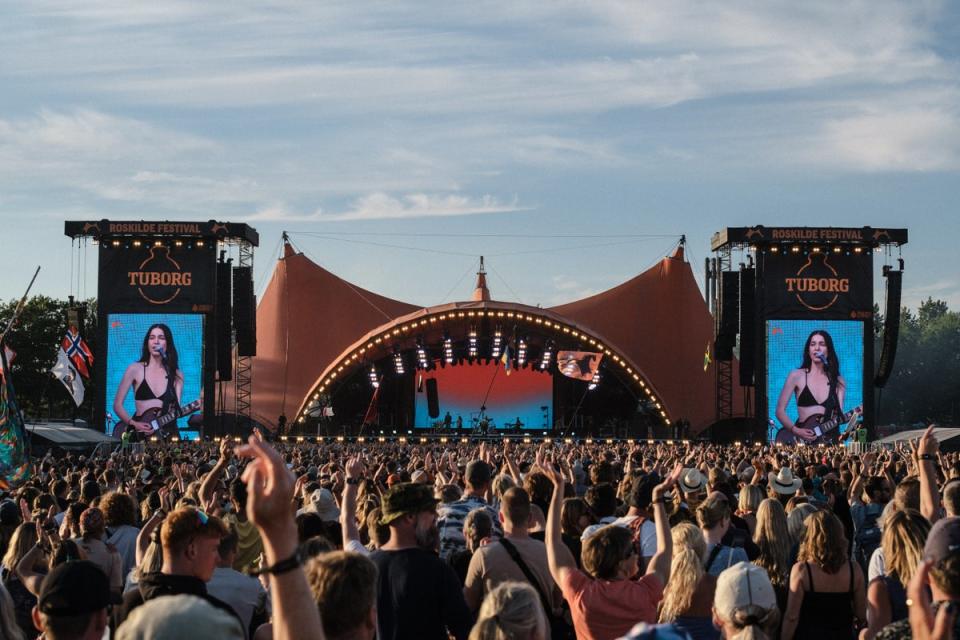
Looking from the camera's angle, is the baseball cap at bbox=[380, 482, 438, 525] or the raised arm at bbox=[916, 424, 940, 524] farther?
the raised arm at bbox=[916, 424, 940, 524]

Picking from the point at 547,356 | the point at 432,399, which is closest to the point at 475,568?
the point at 547,356

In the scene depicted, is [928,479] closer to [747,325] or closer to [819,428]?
[819,428]

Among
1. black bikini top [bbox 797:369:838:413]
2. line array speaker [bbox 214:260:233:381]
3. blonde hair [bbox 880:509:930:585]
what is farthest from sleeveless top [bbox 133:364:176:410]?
blonde hair [bbox 880:509:930:585]

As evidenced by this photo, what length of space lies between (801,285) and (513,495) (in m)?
34.9

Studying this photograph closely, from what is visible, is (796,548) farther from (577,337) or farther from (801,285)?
(577,337)

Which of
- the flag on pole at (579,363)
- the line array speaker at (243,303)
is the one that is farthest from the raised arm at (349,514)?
the flag on pole at (579,363)

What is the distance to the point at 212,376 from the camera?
1583 inches

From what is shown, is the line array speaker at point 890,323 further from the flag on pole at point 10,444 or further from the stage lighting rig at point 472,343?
the flag on pole at point 10,444

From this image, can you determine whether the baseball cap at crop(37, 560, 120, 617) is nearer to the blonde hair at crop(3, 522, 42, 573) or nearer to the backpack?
the blonde hair at crop(3, 522, 42, 573)

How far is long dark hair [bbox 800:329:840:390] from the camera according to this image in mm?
39031

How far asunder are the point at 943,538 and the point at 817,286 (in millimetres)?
36363

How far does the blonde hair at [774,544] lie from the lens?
22.3 feet

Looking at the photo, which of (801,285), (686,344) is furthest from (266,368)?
(801,285)

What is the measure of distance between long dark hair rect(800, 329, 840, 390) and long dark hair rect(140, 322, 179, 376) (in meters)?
19.5
